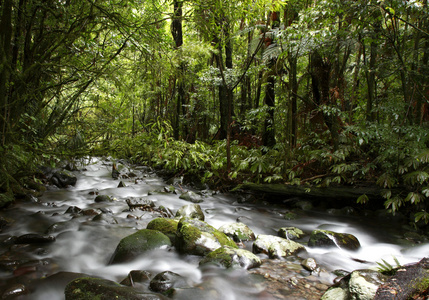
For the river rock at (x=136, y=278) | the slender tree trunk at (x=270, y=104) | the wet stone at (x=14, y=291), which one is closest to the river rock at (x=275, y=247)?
the river rock at (x=136, y=278)

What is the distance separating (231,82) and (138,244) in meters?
→ 6.52

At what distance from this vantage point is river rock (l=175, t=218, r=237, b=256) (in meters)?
3.58

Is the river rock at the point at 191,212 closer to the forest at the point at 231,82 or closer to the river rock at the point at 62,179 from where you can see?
the forest at the point at 231,82

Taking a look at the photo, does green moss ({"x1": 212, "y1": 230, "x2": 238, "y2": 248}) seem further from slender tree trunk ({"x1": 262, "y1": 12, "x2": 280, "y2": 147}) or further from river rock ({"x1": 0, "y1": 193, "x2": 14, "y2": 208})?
slender tree trunk ({"x1": 262, "y1": 12, "x2": 280, "y2": 147})

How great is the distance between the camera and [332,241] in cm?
405

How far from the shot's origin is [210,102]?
1215 cm

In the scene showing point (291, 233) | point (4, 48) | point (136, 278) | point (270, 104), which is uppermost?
point (4, 48)

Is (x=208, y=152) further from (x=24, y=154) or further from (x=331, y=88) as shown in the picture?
(x=24, y=154)

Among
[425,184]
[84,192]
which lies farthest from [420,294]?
[84,192]

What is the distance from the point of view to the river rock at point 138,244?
3.47 metres

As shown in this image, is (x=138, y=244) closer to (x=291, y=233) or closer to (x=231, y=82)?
(x=291, y=233)

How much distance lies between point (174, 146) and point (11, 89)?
11.5 feet

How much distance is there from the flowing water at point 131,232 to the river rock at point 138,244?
10cm

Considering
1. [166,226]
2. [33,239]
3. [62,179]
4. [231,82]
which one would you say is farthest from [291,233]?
[62,179]
